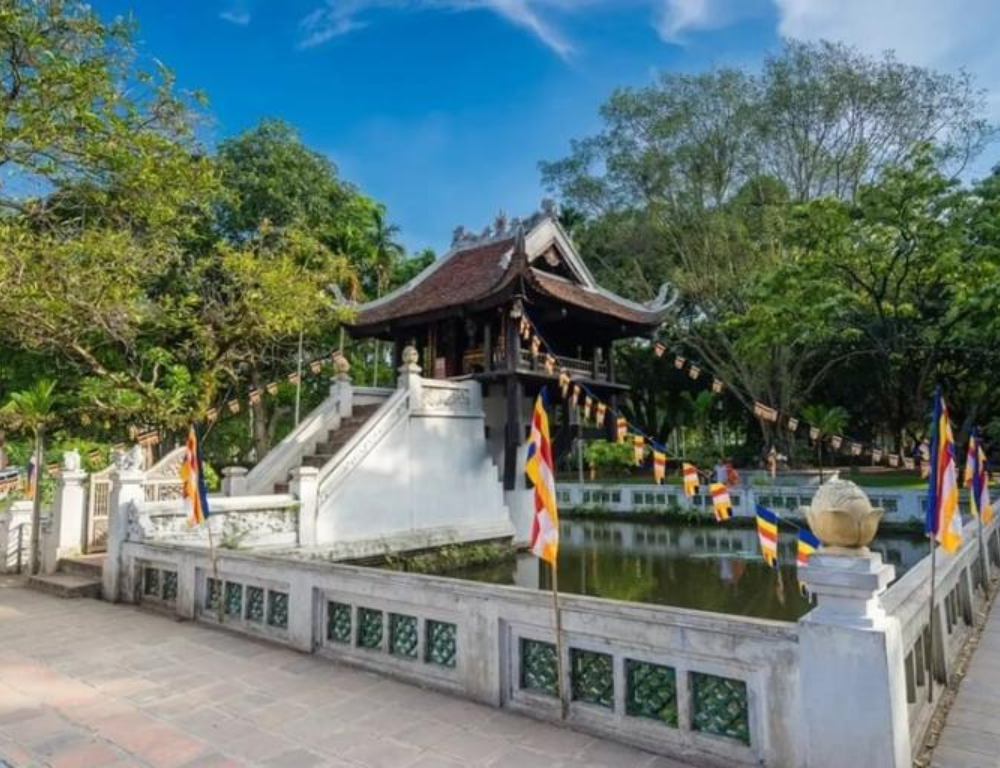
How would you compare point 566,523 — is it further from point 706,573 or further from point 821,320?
point 821,320

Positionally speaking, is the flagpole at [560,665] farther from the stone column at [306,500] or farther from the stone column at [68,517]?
the stone column at [68,517]

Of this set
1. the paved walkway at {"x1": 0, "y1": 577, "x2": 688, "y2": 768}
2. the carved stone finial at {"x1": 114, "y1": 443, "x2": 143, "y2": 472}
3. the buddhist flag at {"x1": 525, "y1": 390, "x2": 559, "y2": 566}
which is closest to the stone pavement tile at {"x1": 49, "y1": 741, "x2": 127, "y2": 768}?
the paved walkway at {"x1": 0, "y1": 577, "x2": 688, "y2": 768}

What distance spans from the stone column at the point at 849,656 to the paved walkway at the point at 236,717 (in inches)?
29.8

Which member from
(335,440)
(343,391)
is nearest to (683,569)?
(335,440)

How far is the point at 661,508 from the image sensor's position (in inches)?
695

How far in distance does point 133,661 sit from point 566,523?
14620mm

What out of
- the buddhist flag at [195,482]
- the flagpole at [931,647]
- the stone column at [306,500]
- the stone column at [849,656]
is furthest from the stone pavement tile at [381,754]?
the stone column at [306,500]

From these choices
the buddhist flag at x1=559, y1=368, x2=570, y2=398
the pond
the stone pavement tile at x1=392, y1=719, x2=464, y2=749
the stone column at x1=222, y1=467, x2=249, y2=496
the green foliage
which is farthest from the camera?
the green foliage

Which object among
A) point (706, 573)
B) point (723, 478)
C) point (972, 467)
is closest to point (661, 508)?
point (723, 478)

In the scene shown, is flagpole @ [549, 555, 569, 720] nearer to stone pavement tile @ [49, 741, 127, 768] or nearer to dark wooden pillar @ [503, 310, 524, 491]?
stone pavement tile @ [49, 741, 127, 768]

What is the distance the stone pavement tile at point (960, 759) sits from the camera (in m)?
2.94

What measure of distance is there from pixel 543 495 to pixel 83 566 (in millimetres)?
6856

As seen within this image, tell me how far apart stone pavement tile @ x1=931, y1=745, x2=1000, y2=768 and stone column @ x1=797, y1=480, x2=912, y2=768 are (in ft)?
1.28

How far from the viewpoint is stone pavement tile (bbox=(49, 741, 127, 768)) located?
300 centimetres
